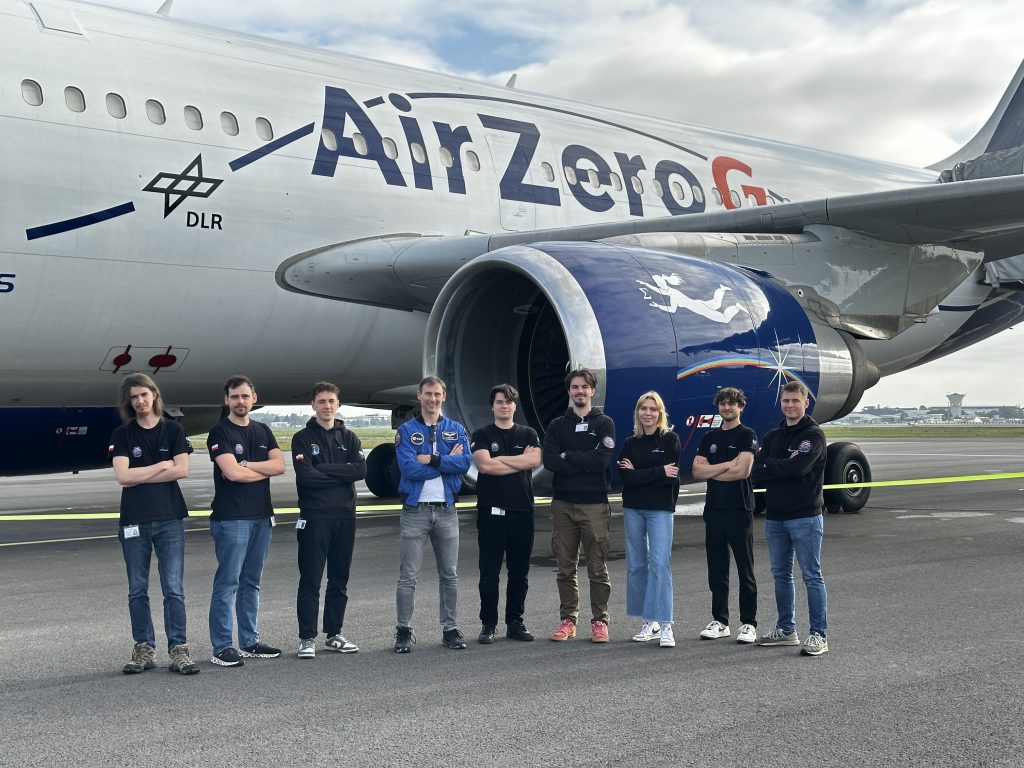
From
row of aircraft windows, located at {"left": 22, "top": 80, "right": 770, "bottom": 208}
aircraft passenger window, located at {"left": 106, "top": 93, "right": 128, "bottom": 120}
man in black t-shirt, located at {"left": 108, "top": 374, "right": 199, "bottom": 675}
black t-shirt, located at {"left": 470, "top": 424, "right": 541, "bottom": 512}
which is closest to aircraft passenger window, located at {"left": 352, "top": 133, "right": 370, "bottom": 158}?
row of aircraft windows, located at {"left": 22, "top": 80, "right": 770, "bottom": 208}

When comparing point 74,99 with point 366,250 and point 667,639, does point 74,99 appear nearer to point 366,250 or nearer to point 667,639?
point 366,250

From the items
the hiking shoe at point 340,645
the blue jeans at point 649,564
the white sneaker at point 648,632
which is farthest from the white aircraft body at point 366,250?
the hiking shoe at point 340,645

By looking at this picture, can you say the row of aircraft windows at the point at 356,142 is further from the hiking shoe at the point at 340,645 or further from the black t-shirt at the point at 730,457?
the black t-shirt at the point at 730,457

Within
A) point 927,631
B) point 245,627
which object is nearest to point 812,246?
point 927,631

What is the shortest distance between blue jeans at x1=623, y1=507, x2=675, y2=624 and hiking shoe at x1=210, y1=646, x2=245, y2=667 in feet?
6.50

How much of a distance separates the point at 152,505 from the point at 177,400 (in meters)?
5.35

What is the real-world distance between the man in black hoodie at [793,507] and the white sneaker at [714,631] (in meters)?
0.18

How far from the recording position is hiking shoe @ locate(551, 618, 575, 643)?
5645mm

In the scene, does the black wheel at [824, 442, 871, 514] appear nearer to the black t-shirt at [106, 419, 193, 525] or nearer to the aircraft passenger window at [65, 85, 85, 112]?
the aircraft passenger window at [65, 85, 85, 112]

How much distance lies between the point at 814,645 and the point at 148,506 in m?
3.17

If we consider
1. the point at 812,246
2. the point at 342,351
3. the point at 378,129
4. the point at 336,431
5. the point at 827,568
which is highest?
the point at 378,129

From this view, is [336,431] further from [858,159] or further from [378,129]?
[858,159]

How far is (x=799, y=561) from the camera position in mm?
5508

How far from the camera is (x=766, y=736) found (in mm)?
3922
